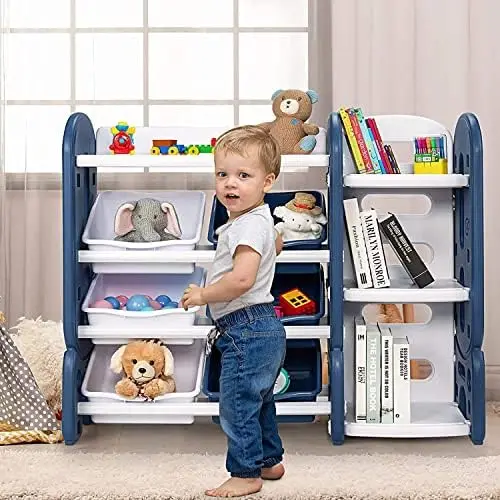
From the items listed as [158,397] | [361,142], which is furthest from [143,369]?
[361,142]

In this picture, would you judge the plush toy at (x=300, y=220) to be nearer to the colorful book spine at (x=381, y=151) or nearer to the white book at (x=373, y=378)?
the colorful book spine at (x=381, y=151)

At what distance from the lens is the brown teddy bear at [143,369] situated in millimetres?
2605

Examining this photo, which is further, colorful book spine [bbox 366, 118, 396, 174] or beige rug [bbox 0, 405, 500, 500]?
colorful book spine [bbox 366, 118, 396, 174]

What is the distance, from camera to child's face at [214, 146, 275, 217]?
2.09 m

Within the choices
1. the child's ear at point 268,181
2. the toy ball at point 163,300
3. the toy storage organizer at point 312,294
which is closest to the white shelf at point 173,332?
the toy storage organizer at point 312,294

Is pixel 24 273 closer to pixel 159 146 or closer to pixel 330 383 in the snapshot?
pixel 159 146

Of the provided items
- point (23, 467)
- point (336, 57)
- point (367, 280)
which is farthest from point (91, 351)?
point (336, 57)

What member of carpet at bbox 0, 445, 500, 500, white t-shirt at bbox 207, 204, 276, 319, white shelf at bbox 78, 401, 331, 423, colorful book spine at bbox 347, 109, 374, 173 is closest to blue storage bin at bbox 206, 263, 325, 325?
white shelf at bbox 78, 401, 331, 423

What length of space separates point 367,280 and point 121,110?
1.24 metres

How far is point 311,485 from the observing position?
2191mm

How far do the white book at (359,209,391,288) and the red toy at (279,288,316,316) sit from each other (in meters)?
0.19

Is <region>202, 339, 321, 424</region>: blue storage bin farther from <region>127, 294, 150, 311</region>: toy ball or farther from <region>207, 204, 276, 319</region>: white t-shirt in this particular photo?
<region>207, 204, 276, 319</region>: white t-shirt

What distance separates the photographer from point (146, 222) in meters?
2.68

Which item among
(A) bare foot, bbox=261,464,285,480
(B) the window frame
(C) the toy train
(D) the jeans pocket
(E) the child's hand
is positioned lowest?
(A) bare foot, bbox=261,464,285,480
